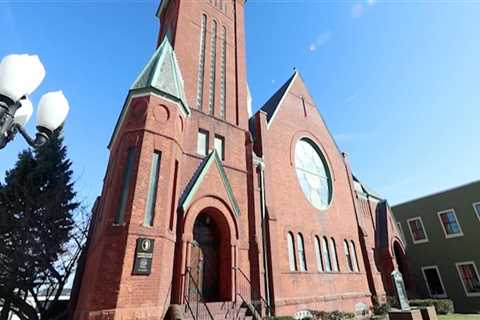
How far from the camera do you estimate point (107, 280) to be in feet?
23.6

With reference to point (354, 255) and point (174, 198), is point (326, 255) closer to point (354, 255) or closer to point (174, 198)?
point (354, 255)

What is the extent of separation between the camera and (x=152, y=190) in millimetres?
8844

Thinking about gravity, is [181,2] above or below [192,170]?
above

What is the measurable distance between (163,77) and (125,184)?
16.2ft

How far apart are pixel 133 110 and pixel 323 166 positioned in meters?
15.3

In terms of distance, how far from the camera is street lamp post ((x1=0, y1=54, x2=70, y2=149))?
341 cm

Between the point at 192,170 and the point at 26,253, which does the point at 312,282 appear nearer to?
the point at 192,170

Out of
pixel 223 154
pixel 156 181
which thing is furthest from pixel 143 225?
pixel 223 154

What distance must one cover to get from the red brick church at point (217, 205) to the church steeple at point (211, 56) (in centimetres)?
8

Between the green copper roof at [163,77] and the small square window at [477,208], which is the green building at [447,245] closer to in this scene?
the small square window at [477,208]

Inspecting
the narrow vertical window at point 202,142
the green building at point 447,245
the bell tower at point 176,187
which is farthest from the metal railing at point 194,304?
the green building at point 447,245

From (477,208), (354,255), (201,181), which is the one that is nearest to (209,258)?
(201,181)

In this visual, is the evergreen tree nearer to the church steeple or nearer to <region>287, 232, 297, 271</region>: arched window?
the church steeple

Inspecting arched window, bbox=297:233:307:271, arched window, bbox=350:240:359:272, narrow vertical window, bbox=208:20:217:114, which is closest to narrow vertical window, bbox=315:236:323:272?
arched window, bbox=297:233:307:271
